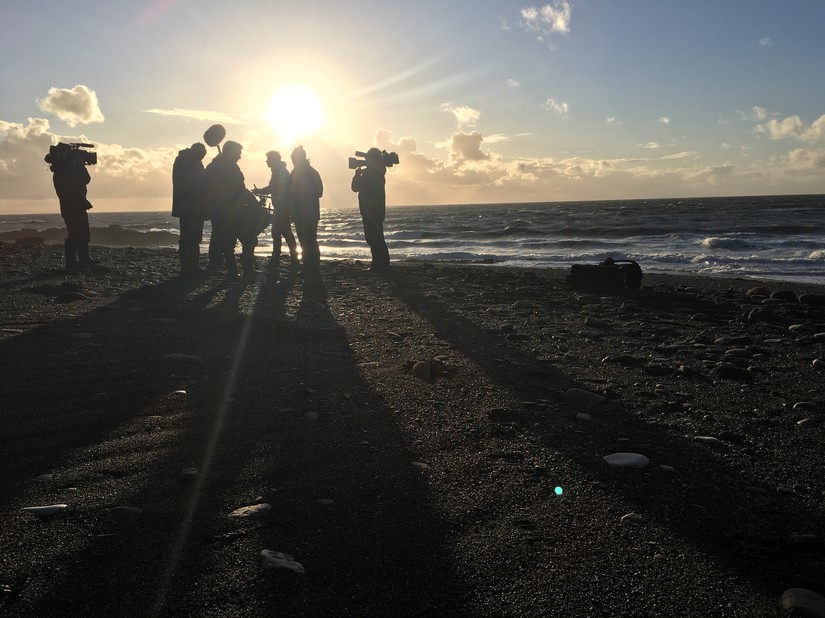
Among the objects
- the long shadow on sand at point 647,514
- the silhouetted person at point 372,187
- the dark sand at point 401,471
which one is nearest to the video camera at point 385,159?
the silhouetted person at point 372,187

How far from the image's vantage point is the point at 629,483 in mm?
2680

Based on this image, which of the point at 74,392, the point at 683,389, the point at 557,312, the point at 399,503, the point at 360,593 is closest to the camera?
the point at 360,593

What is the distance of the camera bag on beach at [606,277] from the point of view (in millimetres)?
9273

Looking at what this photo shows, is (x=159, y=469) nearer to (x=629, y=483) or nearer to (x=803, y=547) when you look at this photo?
(x=629, y=483)

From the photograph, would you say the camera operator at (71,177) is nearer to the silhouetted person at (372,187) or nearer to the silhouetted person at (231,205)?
the silhouetted person at (231,205)

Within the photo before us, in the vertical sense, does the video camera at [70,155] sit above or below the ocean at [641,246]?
above

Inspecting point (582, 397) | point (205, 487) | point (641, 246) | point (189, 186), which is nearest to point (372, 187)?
point (189, 186)

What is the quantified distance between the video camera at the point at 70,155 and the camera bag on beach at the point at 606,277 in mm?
7746

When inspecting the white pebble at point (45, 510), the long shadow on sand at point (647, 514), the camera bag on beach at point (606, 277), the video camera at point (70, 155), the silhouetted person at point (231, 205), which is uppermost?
the video camera at point (70, 155)

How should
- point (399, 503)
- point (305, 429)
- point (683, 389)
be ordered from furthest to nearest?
point (683, 389)
point (305, 429)
point (399, 503)

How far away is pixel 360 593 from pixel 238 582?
36 centimetres

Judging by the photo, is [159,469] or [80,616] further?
[159,469]

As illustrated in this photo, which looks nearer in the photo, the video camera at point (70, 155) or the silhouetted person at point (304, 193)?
the video camera at point (70, 155)

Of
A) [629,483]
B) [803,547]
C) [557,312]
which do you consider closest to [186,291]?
[557,312]
